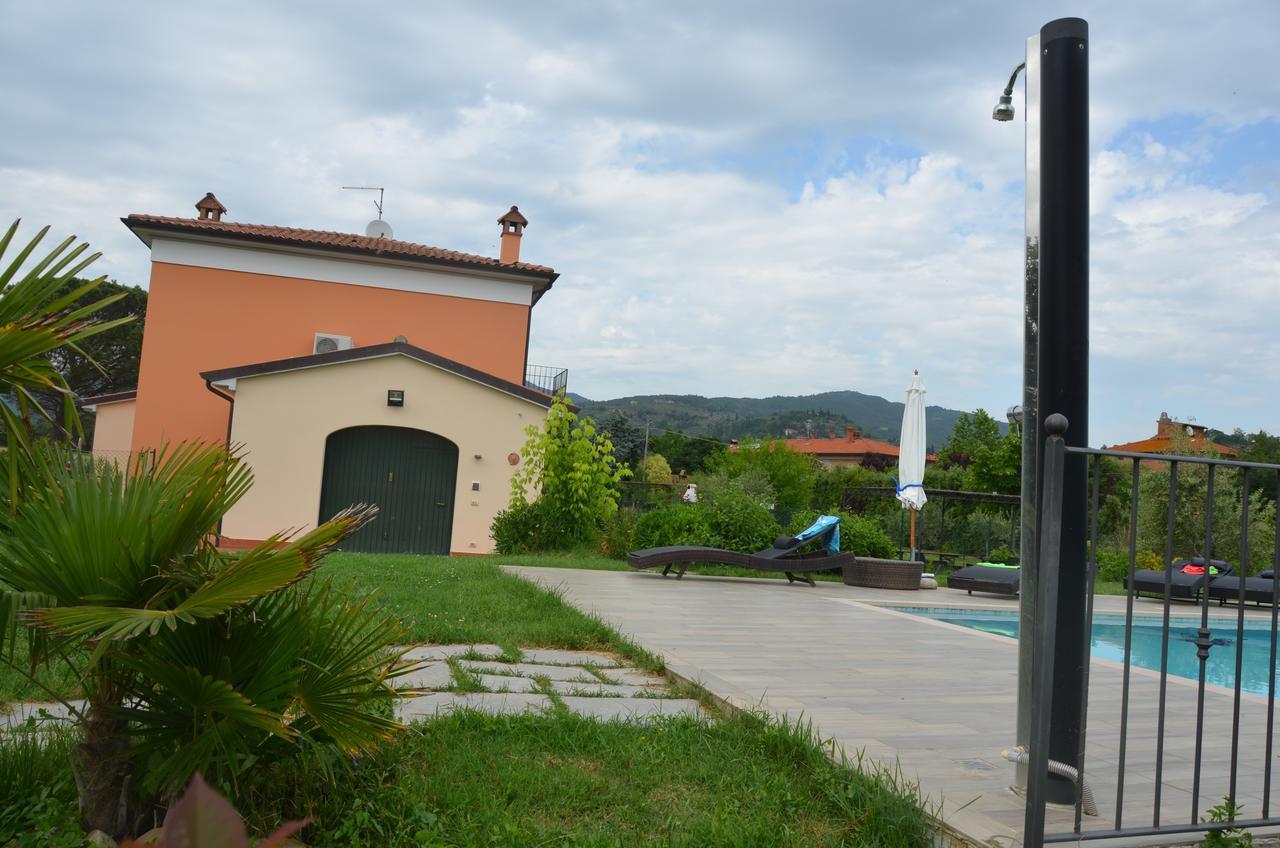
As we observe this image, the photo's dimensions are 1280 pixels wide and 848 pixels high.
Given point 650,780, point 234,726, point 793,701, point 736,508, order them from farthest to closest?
point 736,508, point 793,701, point 650,780, point 234,726

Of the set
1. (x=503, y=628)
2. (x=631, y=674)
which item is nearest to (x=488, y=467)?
(x=503, y=628)

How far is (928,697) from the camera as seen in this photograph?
17.0 feet

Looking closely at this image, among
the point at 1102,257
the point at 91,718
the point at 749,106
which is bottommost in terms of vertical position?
the point at 91,718

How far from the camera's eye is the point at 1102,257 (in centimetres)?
393

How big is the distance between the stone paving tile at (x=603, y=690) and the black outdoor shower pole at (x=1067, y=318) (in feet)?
7.25

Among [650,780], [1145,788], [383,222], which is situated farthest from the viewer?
[383,222]

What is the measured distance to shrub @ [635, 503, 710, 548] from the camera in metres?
13.4

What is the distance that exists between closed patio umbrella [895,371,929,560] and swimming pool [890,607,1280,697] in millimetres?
2860

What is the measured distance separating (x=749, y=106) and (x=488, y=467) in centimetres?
849

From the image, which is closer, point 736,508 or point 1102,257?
point 1102,257

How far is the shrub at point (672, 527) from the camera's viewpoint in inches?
528

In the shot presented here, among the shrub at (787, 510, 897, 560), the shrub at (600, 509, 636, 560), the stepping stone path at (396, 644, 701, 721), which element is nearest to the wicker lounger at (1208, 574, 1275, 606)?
the shrub at (787, 510, 897, 560)

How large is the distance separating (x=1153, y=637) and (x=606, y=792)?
10.5 m

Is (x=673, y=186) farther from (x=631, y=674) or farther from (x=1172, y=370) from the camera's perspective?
(x=631, y=674)
